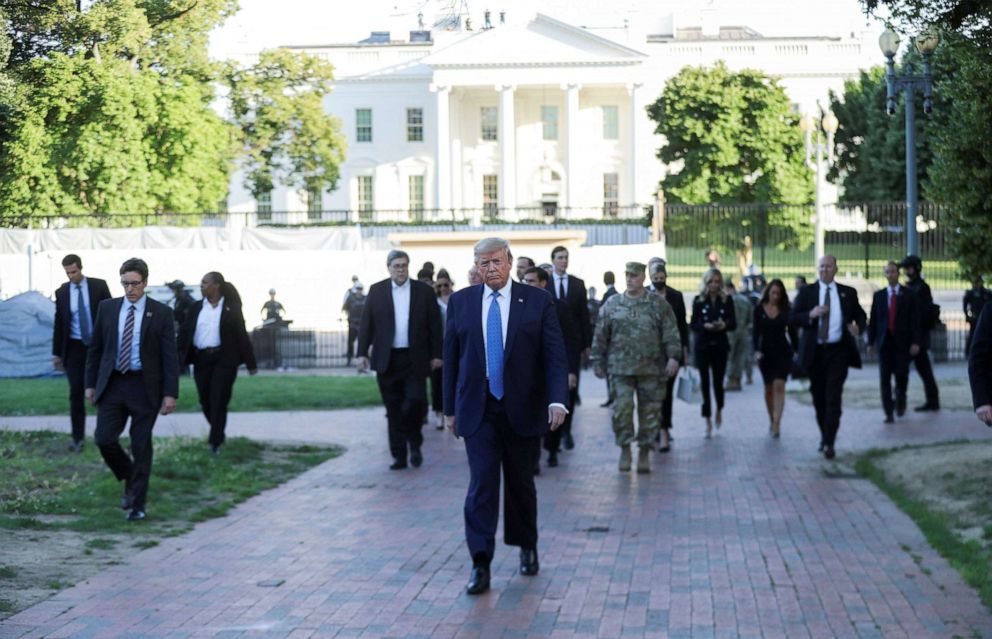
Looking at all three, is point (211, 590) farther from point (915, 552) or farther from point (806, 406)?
point (806, 406)

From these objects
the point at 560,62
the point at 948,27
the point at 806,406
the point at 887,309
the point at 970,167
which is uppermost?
the point at 560,62

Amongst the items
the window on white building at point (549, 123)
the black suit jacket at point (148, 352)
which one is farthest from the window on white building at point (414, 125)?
the black suit jacket at point (148, 352)

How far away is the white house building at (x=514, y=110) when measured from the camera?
250ft

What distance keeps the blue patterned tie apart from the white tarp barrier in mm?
14489

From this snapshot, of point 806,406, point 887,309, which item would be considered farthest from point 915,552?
point 806,406

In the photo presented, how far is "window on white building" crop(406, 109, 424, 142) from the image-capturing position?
275 feet

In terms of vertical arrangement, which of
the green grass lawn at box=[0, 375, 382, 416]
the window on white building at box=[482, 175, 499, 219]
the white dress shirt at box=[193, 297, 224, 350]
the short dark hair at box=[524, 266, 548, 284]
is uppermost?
the window on white building at box=[482, 175, 499, 219]

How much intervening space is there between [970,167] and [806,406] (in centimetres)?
826

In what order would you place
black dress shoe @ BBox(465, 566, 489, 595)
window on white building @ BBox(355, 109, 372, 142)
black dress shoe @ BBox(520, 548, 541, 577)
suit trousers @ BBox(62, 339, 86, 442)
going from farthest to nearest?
window on white building @ BBox(355, 109, 372, 142) → suit trousers @ BBox(62, 339, 86, 442) → black dress shoe @ BBox(520, 548, 541, 577) → black dress shoe @ BBox(465, 566, 489, 595)

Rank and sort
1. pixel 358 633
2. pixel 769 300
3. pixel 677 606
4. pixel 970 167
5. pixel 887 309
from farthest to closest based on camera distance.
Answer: pixel 887 309, pixel 769 300, pixel 970 167, pixel 677 606, pixel 358 633

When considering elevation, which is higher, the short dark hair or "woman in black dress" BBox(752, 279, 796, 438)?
the short dark hair

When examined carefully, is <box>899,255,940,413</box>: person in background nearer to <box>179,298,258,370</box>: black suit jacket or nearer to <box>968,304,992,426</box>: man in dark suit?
<box>179,298,258,370</box>: black suit jacket

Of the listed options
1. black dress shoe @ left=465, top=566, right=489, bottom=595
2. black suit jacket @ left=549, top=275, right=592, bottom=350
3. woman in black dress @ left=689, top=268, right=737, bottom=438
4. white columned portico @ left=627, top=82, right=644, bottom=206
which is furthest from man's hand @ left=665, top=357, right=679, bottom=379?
white columned portico @ left=627, top=82, right=644, bottom=206

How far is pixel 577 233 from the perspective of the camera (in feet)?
128
